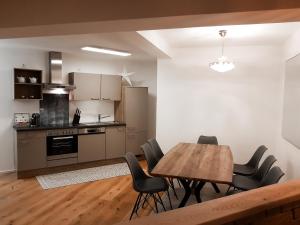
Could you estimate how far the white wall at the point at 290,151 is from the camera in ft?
11.3

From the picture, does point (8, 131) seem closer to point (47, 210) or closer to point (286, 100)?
point (47, 210)

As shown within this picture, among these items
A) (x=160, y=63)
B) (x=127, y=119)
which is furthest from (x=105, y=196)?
(x=160, y=63)

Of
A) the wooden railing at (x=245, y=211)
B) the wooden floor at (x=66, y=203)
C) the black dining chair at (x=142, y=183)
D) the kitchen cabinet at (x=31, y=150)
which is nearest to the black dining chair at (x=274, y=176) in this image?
the black dining chair at (x=142, y=183)

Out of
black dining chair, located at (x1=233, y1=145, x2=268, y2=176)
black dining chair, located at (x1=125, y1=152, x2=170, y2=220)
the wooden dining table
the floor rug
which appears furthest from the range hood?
black dining chair, located at (x1=233, y1=145, x2=268, y2=176)

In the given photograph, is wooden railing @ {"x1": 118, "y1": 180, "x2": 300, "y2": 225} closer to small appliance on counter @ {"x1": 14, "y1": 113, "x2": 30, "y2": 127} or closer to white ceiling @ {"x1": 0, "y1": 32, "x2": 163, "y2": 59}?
white ceiling @ {"x1": 0, "y1": 32, "x2": 163, "y2": 59}

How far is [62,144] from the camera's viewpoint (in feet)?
17.2

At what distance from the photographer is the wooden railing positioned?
0.85 meters

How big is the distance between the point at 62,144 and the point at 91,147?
2.09ft

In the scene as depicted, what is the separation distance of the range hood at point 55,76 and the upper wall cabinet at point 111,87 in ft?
2.78

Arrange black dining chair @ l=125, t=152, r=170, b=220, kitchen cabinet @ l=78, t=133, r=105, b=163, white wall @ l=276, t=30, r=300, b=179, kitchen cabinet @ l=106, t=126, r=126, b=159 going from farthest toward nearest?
1. kitchen cabinet @ l=106, t=126, r=126, b=159
2. kitchen cabinet @ l=78, t=133, r=105, b=163
3. white wall @ l=276, t=30, r=300, b=179
4. black dining chair @ l=125, t=152, r=170, b=220

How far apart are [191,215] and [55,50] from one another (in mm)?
5121

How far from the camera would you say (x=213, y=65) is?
386 cm

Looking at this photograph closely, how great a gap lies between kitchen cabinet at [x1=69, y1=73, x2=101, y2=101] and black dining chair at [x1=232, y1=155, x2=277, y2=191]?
12.1 feet

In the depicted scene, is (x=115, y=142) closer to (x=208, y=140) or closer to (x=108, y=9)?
(x=208, y=140)
